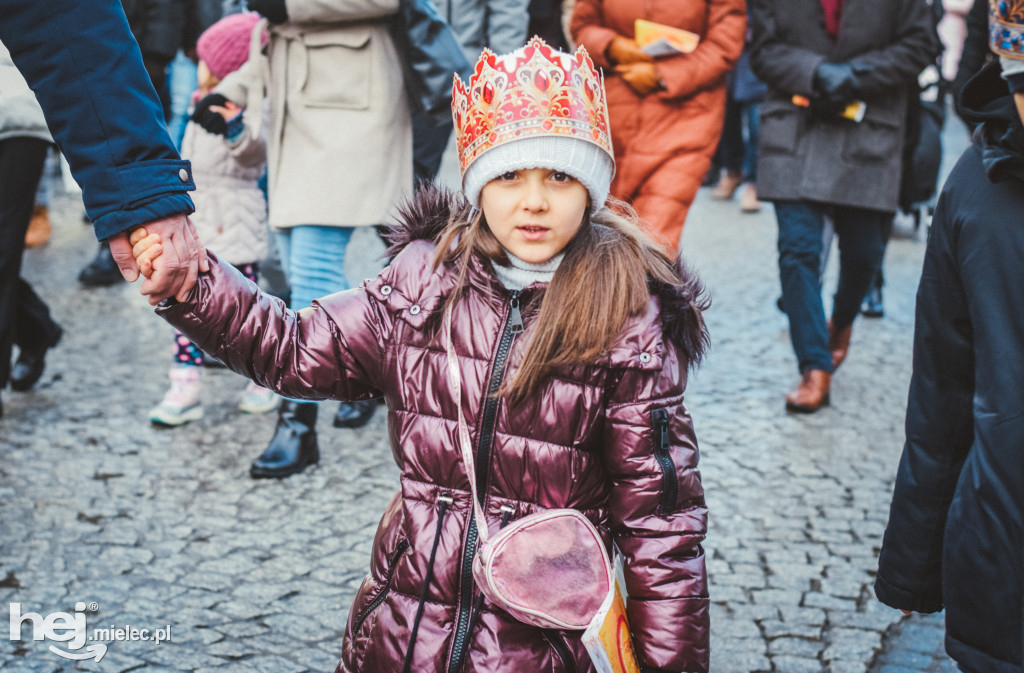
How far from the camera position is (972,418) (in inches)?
85.7

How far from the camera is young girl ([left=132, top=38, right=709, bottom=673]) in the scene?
2.01 m

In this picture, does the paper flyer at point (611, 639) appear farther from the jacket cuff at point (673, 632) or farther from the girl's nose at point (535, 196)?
the girl's nose at point (535, 196)

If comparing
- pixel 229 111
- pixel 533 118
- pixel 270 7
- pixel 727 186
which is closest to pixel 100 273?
pixel 229 111

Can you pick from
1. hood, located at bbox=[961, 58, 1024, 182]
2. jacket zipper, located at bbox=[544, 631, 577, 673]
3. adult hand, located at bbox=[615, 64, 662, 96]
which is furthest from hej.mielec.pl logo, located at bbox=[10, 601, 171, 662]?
adult hand, located at bbox=[615, 64, 662, 96]

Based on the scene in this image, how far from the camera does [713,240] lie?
8906mm

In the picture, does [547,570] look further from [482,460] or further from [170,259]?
[170,259]

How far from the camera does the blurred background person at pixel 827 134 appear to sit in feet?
15.5

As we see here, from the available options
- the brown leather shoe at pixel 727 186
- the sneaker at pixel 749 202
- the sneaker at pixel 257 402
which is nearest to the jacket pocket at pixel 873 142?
the sneaker at pixel 257 402

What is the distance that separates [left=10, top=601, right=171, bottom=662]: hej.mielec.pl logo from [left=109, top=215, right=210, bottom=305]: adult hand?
1.35m

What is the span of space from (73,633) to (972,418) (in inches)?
92.2

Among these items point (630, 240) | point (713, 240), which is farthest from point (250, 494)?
point (713, 240)

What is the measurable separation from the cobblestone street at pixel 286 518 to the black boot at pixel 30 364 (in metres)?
0.06

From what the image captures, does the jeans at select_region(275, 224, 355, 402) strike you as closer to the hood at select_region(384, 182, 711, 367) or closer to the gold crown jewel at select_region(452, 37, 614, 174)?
the hood at select_region(384, 182, 711, 367)

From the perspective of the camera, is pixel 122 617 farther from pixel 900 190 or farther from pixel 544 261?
pixel 900 190
